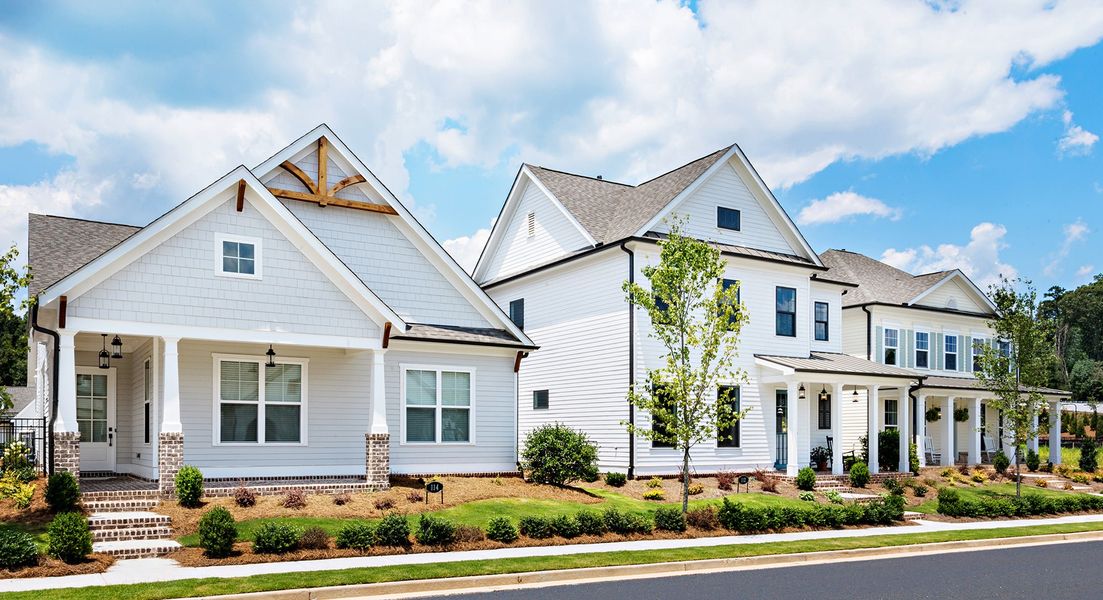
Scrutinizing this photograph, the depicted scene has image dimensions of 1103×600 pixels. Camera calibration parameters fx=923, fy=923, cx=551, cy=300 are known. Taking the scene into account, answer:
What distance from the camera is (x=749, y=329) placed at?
29.3 meters

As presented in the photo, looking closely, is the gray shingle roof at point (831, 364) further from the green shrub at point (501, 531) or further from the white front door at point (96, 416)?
the white front door at point (96, 416)

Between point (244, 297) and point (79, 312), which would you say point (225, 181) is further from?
point (79, 312)

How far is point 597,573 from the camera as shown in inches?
558

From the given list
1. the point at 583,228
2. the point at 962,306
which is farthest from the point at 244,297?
the point at 962,306

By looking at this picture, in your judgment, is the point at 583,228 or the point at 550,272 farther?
the point at 550,272

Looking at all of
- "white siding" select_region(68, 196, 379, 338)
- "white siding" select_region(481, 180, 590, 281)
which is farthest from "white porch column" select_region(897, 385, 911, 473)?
"white siding" select_region(68, 196, 379, 338)

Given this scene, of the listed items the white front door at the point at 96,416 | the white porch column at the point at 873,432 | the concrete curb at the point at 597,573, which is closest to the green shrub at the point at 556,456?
the concrete curb at the point at 597,573

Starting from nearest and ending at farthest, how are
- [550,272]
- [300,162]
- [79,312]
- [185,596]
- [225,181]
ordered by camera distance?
[185,596], [79,312], [225,181], [300,162], [550,272]

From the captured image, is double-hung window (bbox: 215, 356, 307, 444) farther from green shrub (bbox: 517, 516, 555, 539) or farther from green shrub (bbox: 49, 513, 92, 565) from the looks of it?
green shrub (bbox: 517, 516, 555, 539)

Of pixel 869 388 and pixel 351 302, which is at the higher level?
pixel 351 302

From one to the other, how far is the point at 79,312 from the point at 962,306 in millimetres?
35193

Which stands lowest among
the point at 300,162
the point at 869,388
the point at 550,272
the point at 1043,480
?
the point at 1043,480

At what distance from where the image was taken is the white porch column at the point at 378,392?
2069 centimetres

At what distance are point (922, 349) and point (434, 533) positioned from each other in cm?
2868
